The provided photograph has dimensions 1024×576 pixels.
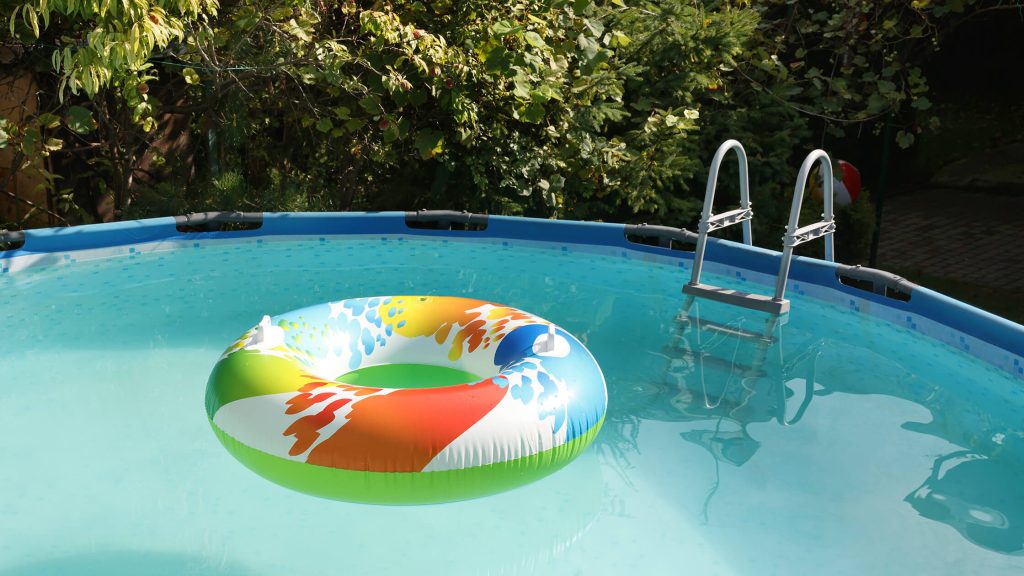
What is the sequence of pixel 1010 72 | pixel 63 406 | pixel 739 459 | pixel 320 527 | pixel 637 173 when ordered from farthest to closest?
pixel 1010 72
pixel 637 173
pixel 63 406
pixel 739 459
pixel 320 527

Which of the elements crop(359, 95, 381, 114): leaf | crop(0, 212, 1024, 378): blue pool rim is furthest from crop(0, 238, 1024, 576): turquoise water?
crop(359, 95, 381, 114): leaf

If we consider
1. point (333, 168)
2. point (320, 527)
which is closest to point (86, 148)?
point (333, 168)

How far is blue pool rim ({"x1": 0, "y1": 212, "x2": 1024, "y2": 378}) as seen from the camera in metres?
4.93

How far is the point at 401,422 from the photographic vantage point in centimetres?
294

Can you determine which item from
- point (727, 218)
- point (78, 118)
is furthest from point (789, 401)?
point (78, 118)

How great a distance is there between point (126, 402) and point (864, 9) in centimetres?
630

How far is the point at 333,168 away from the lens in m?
8.21

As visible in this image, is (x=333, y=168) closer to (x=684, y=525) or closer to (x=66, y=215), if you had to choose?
(x=66, y=215)

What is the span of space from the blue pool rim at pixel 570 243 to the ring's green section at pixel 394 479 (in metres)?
2.91

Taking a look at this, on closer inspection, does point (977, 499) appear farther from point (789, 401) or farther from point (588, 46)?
point (588, 46)

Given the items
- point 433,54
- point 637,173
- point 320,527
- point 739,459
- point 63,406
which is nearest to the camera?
point 320,527

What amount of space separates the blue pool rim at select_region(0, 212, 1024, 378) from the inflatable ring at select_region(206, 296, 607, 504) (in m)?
2.59

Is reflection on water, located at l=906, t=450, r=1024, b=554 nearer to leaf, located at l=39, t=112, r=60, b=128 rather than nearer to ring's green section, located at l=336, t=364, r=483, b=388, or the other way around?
ring's green section, located at l=336, t=364, r=483, b=388

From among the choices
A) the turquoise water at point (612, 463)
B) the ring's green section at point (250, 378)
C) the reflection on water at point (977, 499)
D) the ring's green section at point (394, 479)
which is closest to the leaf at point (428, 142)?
the turquoise water at point (612, 463)
